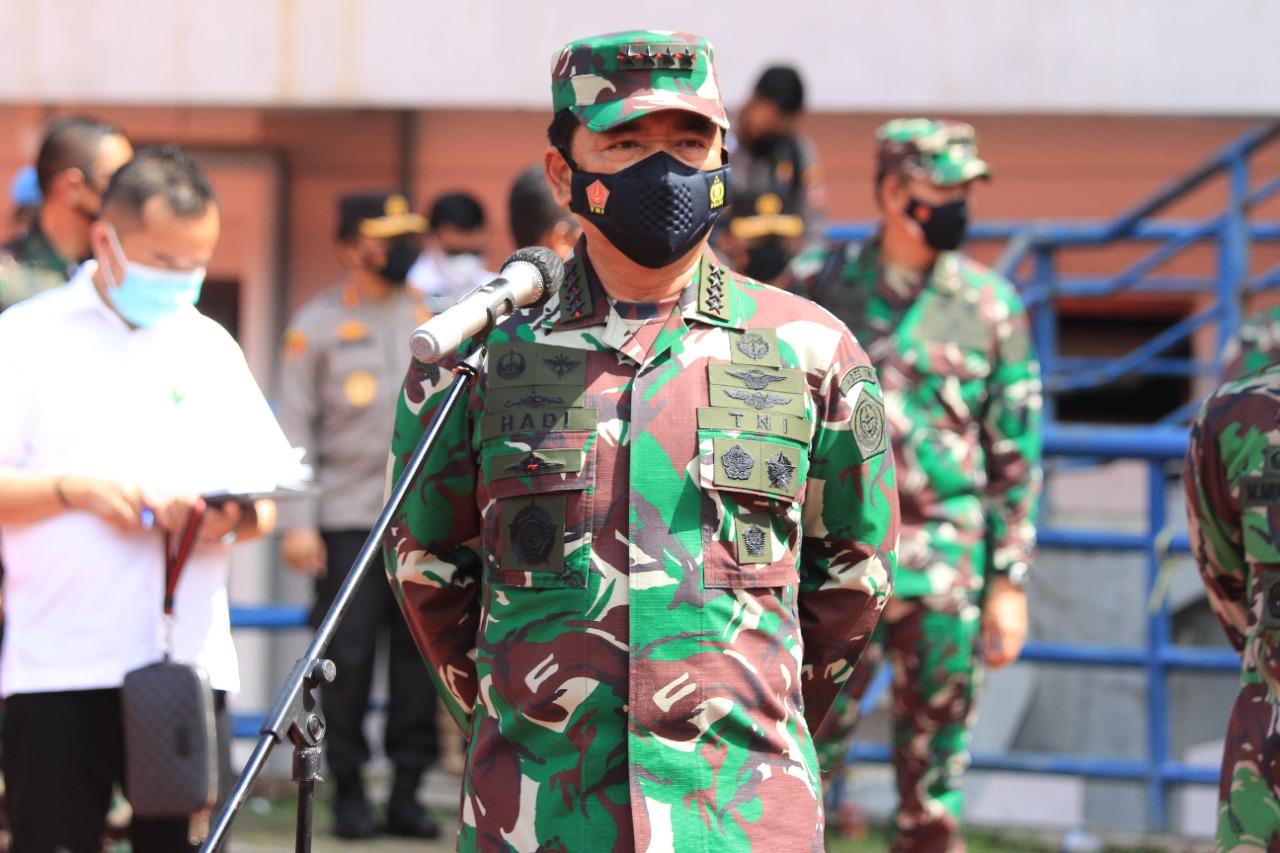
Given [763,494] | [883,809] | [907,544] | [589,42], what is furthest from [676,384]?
[883,809]

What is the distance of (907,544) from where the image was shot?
5078 mm

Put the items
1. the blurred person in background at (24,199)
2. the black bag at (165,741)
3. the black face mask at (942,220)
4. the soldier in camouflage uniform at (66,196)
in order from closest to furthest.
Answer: the black bag at (165,741), the soldier in camouflage uniform at (66,196), the black face mask at (942,220), the blurred person in background at (24,199)

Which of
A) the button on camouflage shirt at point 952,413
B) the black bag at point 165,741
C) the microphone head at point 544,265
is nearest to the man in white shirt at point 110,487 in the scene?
the black bag at point 165,741

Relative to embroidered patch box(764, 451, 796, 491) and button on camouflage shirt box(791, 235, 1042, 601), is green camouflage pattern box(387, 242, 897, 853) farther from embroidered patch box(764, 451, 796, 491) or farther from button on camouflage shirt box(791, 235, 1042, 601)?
button on camouflage shirt box(791, 235, 1042, 601)

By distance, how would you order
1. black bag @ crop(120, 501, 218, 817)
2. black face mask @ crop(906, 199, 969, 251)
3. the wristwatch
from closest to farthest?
1. black bag @ crop(120, 501, 218, 817)
2. the wristwatch
3. black face mask @ crop(906, 199, 969, 251)

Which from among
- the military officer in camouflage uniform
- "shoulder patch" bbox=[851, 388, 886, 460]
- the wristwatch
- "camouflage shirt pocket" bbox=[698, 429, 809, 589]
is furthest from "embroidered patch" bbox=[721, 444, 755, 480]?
the military officer in camouflage uniform

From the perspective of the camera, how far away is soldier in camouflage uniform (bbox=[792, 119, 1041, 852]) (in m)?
5.10

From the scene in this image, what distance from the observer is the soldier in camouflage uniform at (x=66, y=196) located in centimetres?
507

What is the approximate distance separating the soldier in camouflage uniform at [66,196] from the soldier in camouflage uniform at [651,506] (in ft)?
7.24

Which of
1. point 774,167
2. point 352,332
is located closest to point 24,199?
point 352,332

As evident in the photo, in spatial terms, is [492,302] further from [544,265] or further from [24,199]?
[24,199]

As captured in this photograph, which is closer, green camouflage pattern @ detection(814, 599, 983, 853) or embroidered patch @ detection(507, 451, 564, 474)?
embroidered patch @ detection(507, 451, 564, 474)

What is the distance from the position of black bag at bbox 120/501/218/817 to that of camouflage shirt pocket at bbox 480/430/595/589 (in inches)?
39.6

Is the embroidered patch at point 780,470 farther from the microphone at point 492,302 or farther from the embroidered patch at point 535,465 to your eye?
the microphone at point 492,302
